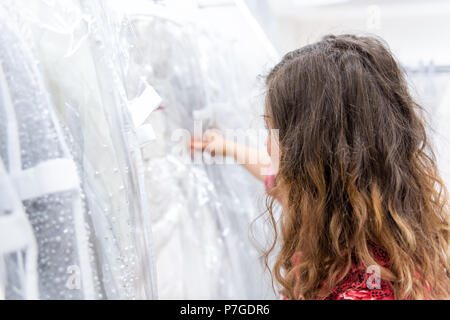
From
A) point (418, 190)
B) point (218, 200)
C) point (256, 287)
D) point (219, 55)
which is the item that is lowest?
point (256, 287)

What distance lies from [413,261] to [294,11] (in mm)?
568

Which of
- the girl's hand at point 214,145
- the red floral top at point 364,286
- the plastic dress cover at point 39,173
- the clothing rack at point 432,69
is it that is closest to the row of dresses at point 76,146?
the plastic dress cover at point 39,173

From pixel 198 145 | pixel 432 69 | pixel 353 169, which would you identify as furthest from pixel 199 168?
pixel 432 69

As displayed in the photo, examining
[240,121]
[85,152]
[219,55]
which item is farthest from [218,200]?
[85,152]

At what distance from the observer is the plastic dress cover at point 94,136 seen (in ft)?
1.46

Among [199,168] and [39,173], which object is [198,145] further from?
[39,173]

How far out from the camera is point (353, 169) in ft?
1.47

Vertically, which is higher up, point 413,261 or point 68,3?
point 68,3

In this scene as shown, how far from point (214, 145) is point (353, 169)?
1.27 ft

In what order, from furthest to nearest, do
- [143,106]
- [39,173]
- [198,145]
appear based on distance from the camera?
[198,145], [143,106], [39,173]

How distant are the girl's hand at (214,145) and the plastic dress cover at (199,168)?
0.02 meters

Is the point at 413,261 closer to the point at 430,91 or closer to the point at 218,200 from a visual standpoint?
the point at 218,200

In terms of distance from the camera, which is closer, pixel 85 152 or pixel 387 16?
pixel 85 152
